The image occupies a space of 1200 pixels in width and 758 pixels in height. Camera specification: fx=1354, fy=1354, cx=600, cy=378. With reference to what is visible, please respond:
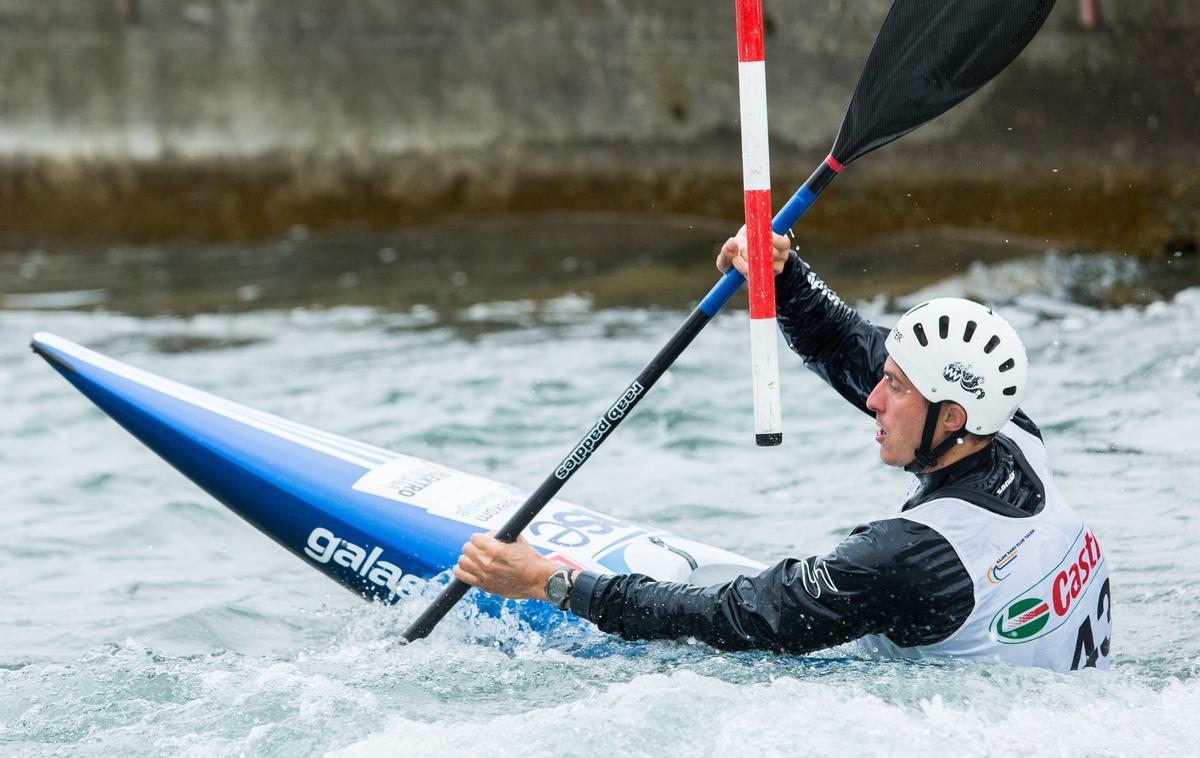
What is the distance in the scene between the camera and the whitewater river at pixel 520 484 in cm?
348

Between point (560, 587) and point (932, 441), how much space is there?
3.42ft

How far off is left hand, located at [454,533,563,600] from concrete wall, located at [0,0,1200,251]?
681 centimetres

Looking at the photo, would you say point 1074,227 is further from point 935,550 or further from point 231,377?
point 935,550

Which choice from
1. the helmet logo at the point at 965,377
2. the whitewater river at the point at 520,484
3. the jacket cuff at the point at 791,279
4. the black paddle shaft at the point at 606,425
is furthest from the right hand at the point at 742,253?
the whitewater river at the point at 520,484

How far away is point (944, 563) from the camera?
321cm

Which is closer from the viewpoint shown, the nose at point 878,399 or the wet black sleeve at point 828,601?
the wet black sleeve at point 828,601

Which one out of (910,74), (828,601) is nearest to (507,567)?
(828,601)

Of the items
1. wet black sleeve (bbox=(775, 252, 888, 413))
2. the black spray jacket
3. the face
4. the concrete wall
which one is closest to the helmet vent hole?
the face

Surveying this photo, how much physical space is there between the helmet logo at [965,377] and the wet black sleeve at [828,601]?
35 cm

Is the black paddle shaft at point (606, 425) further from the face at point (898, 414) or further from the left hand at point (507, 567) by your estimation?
the face at point (898, 414)

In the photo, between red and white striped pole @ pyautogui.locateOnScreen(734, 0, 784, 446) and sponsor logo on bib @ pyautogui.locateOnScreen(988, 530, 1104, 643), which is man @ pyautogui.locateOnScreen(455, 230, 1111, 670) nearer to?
sponsor logo on bib @ pyautogui.locateOnScreen(988, 530, 1104, 643)

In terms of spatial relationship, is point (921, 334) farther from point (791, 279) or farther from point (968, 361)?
point (791, 279)

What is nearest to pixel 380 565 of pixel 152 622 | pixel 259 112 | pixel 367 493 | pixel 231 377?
pixel 367 493

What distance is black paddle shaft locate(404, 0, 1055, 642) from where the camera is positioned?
384cm
